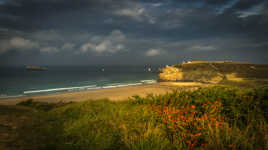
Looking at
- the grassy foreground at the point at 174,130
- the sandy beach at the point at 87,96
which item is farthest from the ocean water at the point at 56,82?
the grassy foreground at the point at 174,130

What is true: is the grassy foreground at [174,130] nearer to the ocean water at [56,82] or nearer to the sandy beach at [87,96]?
the sandy beach at [87,96]

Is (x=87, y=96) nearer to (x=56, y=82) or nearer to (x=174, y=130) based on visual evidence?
(x=174, y=130)

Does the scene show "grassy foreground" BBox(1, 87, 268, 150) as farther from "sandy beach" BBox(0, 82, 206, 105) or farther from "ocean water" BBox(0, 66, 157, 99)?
"ocean water" BBox(0, 66, 157, 99)

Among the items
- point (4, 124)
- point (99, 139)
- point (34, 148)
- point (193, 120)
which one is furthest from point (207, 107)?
point (4, 124)

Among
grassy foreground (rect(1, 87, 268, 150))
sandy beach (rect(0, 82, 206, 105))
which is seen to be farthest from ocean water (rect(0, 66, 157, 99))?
grassy foreground (rect(1, 87, 268, 150))

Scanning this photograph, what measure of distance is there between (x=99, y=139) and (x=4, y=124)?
4084 millimetres

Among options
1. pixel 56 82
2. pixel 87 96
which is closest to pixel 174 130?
pixel 87 96

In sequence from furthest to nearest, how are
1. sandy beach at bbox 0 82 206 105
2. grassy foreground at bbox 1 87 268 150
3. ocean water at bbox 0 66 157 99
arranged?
ocean water at bbox 0 66 157 99
sandy beach at bbox 0 82 206 105
grassy foreground at bbox 1 87 268 150

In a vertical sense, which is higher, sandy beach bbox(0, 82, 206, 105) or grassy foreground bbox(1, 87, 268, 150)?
grassy foreground bbox(1, 87, 268, 150)

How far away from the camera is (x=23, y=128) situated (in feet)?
17.9

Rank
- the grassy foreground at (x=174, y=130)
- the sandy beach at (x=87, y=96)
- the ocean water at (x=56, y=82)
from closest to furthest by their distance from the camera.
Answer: the grassy foreground at (x=174, y=130)
the sandy beach at (x=87, y=96)
the ocean water at (x=56, y=82)

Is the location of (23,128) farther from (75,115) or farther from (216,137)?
(216,137)

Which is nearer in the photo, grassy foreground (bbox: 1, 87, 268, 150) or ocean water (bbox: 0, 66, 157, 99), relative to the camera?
grassy foreground (bbox: 1, 87, 268, 150)

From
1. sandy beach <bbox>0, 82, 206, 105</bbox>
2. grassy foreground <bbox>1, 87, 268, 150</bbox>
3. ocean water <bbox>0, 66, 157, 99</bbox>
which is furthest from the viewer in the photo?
ocean water <bbox>0, 66, 157, 99</bbox>
